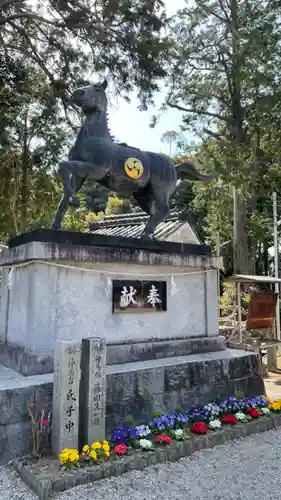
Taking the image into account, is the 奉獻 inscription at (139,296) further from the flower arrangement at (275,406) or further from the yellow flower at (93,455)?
the flower arrangement at (275,406)

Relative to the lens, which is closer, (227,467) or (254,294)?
(227,467)

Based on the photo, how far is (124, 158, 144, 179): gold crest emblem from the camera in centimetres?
460

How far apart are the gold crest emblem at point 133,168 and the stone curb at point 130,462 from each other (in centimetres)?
304

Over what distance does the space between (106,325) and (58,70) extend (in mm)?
6402

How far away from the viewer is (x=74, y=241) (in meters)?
4.12

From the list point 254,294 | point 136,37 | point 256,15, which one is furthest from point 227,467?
point 256,15

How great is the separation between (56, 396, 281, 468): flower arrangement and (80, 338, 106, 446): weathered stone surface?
0.11 m

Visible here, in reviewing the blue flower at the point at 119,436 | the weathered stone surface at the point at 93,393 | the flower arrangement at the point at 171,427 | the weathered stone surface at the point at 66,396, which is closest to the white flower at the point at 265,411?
the flower arrangement at the point at 171,427

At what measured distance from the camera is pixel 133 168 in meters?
4.65

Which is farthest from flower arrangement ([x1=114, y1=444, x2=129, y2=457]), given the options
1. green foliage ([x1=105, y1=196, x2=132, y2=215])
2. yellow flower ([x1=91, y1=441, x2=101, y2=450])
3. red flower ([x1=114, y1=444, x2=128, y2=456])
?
green foliage ([x1=105, y1=196, x2=132, y2=215])

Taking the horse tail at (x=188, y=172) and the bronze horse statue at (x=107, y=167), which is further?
the horse tail at (x=188, y=172)

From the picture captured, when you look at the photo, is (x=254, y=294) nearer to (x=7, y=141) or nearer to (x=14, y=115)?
(x=7, y=141)

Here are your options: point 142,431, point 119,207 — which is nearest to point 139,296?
point 142,431

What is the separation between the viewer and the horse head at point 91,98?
452 centimetres
